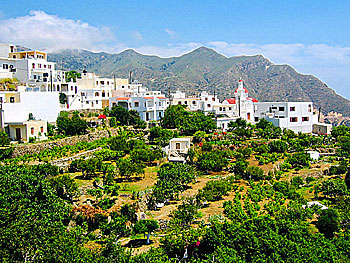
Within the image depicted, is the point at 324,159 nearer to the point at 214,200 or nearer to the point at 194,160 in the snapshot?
the point at 194,160

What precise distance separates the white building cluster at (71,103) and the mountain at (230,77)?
5897 centimetres

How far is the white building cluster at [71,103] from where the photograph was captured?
39906 millimetres

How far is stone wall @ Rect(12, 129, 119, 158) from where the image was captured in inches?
1377

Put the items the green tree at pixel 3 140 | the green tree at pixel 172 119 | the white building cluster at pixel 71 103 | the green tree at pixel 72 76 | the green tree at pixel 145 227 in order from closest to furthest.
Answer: the green tree at pixel 145 227, the green tree at pixel 3 140, the white building cluster at pixel 71 103, the green tree at pixel 172 119, the green tree at pixel 72 76

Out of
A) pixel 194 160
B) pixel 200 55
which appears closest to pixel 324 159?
pixel 194 160

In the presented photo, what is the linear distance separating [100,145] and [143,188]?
14047 mm

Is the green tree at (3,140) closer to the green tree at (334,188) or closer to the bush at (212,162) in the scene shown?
the bush at (212,162)

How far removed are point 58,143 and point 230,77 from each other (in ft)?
389

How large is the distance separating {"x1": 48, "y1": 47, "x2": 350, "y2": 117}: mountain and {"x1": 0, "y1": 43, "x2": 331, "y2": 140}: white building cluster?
59.0 meters

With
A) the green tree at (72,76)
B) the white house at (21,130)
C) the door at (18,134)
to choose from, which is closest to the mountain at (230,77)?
the green tree at (72,76)

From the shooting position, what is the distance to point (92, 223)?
864 inches

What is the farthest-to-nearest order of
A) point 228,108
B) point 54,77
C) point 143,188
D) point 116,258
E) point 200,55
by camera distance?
point 200,55, point 228,108, point 54,77, point 143,188, point 116,258

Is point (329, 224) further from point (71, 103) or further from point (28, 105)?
point (71, 103)

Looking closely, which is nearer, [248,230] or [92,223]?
[248,230]
